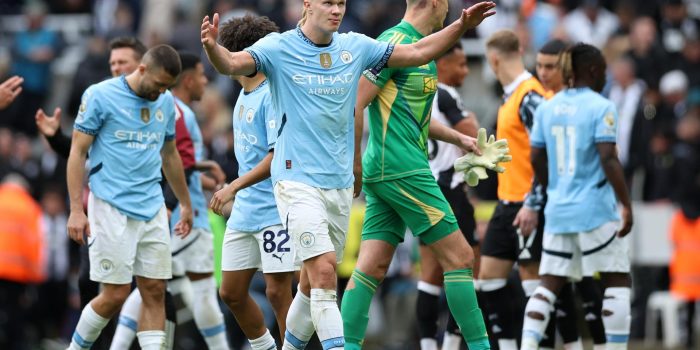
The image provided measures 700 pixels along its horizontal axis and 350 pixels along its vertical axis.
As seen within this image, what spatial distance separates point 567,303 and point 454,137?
2.23 m

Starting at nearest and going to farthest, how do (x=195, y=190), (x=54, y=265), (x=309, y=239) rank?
1. (x=309, y=239)
2. (x=195, y=190)
3. (x=54, y=265)

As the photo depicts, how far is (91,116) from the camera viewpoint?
10211 millimetres

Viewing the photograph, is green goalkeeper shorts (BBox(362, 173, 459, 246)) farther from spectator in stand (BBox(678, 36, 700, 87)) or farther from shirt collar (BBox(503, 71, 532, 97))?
spectator in stand (BBox(678, 36, 700, 87))

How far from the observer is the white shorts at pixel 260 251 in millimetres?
9852

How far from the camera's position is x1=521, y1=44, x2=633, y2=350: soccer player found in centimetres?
1084

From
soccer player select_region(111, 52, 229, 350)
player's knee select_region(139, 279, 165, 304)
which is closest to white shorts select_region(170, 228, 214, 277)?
soccer player select_region(111, 52, 229, 350)

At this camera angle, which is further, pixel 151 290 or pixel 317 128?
pixel 151 290

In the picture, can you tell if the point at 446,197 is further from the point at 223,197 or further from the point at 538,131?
the point at 223,197

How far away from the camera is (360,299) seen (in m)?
9.67

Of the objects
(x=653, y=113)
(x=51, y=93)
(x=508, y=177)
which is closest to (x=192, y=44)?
(x=51, y=93)

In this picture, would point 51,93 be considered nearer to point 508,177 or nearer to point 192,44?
point 192,44

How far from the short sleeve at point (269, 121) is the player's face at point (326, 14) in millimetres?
915

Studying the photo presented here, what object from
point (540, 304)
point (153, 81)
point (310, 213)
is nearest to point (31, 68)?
point (153, 81)

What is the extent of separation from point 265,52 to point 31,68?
14621 millimetres
